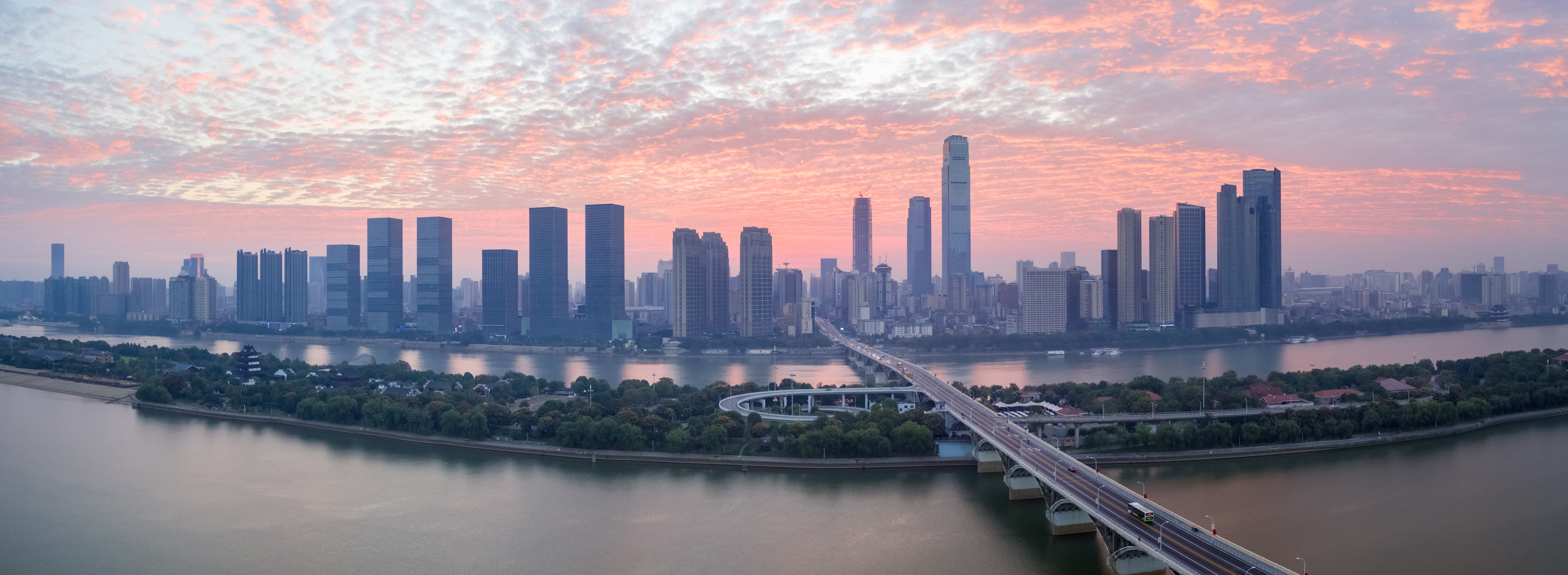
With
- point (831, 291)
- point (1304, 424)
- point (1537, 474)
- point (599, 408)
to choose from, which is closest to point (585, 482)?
point (599, 408)

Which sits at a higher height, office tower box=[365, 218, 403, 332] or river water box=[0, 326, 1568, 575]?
office tower box=[365, 218, 403, 332]

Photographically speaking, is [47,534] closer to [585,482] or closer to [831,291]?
[585,482]

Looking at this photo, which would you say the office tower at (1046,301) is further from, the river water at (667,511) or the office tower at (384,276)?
the office tower at (384,276)

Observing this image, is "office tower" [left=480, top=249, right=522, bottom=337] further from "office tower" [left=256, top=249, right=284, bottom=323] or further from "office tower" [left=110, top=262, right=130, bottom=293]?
"office tower" [left=110, top=262, right=130, bottom=293]

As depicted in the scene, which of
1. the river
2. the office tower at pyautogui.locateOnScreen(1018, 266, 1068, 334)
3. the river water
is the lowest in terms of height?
the river water

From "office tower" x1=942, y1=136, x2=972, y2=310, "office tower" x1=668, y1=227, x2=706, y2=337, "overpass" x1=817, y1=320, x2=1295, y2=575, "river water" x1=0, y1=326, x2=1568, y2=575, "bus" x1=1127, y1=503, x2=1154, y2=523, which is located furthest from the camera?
"office tower" x1=942, y1=136, x2=972, y2=310

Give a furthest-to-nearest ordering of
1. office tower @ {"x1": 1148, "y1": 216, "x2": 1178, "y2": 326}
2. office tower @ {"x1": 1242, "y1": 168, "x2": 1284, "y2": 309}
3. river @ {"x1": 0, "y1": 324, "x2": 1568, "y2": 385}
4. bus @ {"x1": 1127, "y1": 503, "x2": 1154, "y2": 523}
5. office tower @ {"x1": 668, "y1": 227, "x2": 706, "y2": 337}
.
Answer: office tower @ {"x1": 1242, "y1": 168, "x2": 1284, "y2": 309} < office tower @ {"x1": 1148, "y1": 216, "x2": 1178, "y2": 326} < office tower @ {"x1": 668, "y1": 227, "x2": 706, "y2": 337} < river @ {"x1": 0, "y1": 324, "x2": 1568, "y2": 385} < bus @ {"x1": 1127, "y1": 503, "x2": 1154, "y2": 523}

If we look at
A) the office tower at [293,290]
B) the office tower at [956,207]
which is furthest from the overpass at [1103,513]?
the office tower at [956,207]

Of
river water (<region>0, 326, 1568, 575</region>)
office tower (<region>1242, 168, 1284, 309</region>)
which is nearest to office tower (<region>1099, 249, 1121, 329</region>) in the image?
office tower (<region>1242, 168, 1284, 309</region>)
